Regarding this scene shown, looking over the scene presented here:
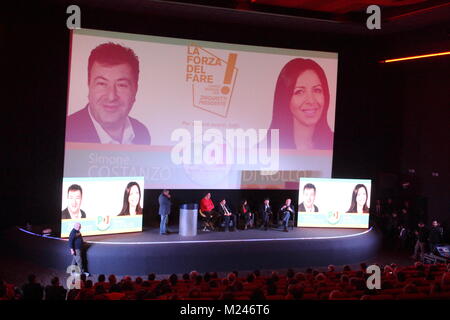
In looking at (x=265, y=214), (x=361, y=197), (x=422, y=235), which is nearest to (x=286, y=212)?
(x=265, y=214)

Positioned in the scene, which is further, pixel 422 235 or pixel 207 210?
pixel 207 210

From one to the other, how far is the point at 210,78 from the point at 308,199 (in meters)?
3.97

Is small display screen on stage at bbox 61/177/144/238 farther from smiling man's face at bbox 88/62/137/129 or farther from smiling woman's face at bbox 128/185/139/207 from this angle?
smiling man's face at bbox 88/62/137/129

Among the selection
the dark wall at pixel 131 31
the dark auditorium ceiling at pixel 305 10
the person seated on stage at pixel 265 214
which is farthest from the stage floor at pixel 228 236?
the dark auditorium ceiling at pixel 305 10

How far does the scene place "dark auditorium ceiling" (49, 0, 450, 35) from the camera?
11.4 m

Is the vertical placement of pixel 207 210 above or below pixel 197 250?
above

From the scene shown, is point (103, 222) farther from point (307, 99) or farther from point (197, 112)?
point (307, 99)

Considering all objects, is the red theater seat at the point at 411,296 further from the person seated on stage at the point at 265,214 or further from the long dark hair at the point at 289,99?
the long dark hair at the point at 289,99

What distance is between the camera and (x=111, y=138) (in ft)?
39.0

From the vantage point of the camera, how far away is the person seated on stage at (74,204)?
33.2 feet

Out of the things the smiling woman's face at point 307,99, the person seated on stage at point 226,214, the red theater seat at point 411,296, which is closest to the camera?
the red theater seat at point 411,296

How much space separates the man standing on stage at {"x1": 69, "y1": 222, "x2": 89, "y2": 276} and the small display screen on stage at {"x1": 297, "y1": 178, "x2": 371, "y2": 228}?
554cm

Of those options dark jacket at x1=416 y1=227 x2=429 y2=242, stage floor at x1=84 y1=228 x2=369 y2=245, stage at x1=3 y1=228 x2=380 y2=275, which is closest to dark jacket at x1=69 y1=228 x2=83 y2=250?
stage at x1=3 y1=228 x2=380 y2=275

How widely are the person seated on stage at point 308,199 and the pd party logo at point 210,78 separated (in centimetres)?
284
